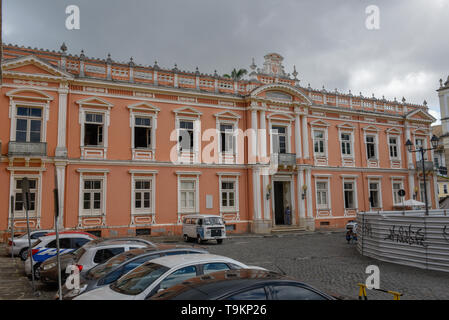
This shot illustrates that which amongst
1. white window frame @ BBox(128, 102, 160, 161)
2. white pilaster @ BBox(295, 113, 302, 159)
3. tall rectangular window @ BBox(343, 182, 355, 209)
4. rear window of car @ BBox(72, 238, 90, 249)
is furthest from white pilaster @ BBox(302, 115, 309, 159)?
rear window of car @ BBox(72, 238, 90, 249)

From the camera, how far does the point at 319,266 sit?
42.2 feet

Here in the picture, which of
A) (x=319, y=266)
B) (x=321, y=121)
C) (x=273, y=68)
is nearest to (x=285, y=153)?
(x=321, y=121)

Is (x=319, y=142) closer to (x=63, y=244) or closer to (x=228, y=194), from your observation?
(x=228, y=194)

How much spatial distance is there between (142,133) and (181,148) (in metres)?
2.81

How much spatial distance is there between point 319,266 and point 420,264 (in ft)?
11.1

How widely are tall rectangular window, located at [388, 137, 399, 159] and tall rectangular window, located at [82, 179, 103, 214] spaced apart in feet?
85.1

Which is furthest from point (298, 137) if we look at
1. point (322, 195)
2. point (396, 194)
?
point (396, 194)

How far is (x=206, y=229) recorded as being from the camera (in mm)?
19750

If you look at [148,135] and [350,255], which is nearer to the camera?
[350,255]

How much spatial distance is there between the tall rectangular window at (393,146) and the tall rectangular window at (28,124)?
29.0 metres

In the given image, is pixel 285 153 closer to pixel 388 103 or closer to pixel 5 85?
pixel 388 103

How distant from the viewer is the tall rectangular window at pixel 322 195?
28609 millimetres

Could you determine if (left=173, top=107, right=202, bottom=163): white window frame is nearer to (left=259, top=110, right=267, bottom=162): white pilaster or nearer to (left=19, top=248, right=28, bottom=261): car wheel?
(left=259, top=110, right=267, bottom=162): white pilaster
